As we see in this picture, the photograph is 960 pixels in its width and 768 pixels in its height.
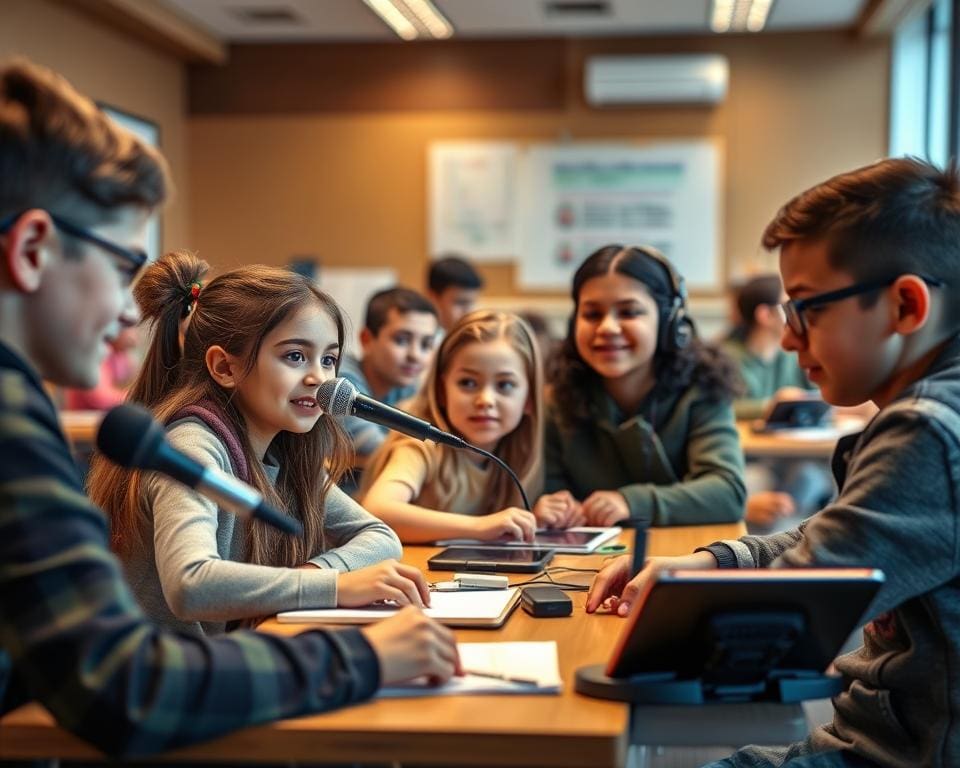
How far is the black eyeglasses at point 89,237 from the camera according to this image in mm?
1074

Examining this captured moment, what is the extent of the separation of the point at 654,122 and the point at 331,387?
230 inches

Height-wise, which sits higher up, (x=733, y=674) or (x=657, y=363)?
(x=657, y=363)

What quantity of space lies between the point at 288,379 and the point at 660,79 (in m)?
5.73

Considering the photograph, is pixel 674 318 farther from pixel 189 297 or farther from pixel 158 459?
pixel 158 459

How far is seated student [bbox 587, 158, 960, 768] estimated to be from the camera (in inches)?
48.6

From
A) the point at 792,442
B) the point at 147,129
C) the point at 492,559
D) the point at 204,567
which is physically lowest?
the point at 792,442

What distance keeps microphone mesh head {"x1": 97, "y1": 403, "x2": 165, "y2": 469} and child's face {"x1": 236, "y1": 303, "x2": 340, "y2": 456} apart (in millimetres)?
666

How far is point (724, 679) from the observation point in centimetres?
123

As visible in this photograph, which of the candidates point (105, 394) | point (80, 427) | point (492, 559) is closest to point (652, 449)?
point (492, 559)

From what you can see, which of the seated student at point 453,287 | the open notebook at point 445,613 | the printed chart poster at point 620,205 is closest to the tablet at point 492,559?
the open notebook at point 445,613

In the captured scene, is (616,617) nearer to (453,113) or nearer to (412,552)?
(412,552)

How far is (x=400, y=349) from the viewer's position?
12.7 feet

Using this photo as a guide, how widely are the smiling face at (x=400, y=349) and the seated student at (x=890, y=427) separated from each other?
7.97ft

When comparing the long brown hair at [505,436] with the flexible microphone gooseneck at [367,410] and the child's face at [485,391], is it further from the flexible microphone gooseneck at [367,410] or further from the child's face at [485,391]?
the flexible microphone gooseneck at [367,410]
